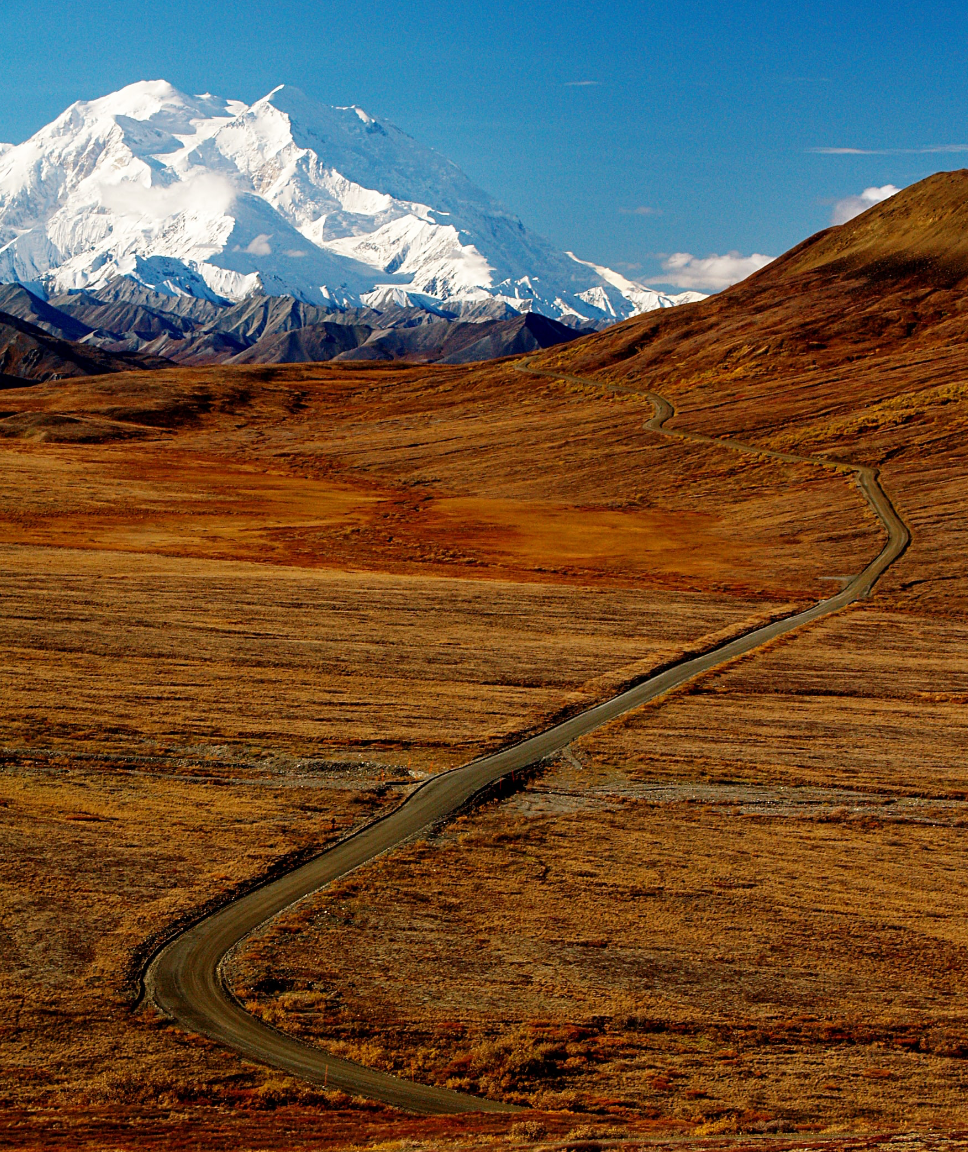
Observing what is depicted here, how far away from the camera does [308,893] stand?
2453cm

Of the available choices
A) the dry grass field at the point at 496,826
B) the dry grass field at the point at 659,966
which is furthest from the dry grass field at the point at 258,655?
the dry grass field at the point at 659,966

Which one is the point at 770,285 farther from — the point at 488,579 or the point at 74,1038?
the point at 74,1038

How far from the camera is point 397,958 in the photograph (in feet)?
72.8

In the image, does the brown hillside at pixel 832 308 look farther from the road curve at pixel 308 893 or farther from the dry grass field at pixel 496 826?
the road curve at pixel 308 893

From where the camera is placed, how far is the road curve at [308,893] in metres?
18.8

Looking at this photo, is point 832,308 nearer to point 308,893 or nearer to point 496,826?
point 496,826

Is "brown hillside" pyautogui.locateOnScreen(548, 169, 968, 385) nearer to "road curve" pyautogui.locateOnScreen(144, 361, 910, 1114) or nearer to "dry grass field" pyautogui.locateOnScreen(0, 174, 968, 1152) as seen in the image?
"dry grass field" pyautogui.locateOnScreen(0, 174, 968, 1152)

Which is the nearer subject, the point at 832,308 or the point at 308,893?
the point at 308,893

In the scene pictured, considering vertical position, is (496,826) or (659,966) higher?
(496,826)

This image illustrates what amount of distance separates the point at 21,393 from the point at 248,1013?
6241 inches

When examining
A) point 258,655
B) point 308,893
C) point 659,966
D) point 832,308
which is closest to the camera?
point 659,966

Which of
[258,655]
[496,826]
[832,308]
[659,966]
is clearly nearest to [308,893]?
[496,826]

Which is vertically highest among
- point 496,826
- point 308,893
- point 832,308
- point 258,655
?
point 832,308

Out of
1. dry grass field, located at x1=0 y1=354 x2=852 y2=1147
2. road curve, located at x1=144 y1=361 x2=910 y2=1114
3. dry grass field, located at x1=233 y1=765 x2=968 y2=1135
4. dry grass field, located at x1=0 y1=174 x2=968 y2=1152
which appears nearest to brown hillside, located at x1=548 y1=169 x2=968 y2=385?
dry grass field, located at x1=0 y1=354 x2=852 y2=1147
